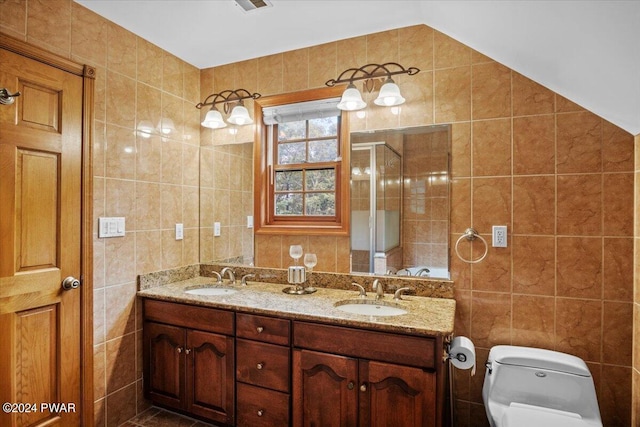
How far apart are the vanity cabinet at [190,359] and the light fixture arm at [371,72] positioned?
157 cm

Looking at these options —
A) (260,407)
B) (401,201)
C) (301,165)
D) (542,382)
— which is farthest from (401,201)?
(260,407)

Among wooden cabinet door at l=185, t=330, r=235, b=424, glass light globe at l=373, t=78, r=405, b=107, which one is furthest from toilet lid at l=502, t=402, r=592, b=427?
glass light globe at l=373, t=78, r=405, b=107

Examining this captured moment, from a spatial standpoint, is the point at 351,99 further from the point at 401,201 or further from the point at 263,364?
the point at 263,364

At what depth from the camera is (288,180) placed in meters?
2.41


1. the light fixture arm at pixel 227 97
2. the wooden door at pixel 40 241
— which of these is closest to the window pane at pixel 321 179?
the light fixture arm at pixel 227 97

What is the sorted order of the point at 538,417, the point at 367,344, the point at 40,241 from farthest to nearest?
the point at 40,241, the point at 367,344, the point at 538,417

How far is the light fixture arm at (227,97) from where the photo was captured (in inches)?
96.0

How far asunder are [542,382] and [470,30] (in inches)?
68.4

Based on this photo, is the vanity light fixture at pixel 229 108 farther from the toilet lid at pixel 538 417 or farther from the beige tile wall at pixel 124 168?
the toilet lid at pixel 538 417

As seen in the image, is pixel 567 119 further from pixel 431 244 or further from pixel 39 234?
pixel 39 234

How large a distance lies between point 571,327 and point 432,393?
88 centimetres

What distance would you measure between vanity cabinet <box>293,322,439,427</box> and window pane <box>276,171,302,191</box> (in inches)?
41.0

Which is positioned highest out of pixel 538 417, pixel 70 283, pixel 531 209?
pixel 531 209

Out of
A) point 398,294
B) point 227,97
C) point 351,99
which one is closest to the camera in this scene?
point 398,294
